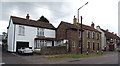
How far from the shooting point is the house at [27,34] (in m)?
27.5

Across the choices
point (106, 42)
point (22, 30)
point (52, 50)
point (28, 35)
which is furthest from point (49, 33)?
point (106, 42)

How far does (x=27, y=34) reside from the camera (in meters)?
29.3

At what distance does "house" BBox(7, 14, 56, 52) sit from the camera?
27516 mm

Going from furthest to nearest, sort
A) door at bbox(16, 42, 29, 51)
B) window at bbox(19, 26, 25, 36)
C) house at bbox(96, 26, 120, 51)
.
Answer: house at bbox(96, 26, 120, 51) → window at bbox(19, 26, 25, 36) → door at bbox(16, 42, 29, 51)

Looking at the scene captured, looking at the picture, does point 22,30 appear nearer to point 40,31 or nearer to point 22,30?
point 22,30

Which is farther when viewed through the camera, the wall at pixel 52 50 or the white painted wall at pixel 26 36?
the white painted wall at pixel 26 36

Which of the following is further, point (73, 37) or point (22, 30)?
point (73, 37)

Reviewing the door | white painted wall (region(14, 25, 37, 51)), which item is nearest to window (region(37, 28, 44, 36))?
white painted wall (region(14, 25, 37, 51))

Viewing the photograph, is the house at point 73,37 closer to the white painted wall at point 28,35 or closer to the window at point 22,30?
the white painted wall at point 28,35

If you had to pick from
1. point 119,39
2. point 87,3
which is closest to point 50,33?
point 87,3

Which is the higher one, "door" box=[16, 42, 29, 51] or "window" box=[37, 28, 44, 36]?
"window" box=[37, 28, 44, 36]

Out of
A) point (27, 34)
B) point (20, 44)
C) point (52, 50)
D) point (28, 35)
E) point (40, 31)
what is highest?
point (40, 31)

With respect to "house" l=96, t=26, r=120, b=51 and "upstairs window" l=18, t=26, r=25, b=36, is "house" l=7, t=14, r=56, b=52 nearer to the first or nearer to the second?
"upstairs window" l=18, t=26, r=25, b=36

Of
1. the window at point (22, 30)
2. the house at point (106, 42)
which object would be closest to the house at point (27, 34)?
the window at point (22, 30)
